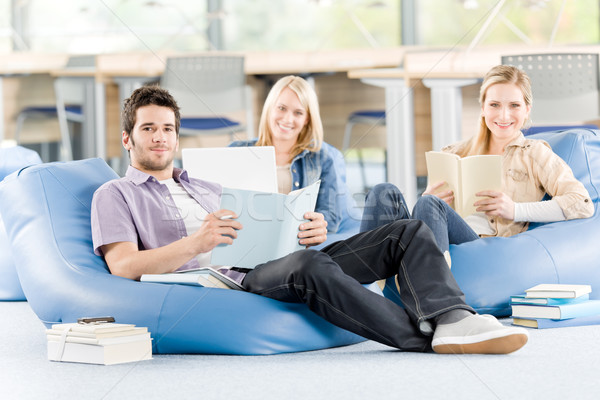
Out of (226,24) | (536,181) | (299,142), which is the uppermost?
(226,24)

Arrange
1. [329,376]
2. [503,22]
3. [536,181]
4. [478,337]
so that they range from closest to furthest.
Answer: [329,376] < [478,337] < [536,181] < [503,22]

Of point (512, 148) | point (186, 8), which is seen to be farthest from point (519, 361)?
point (186, 8)

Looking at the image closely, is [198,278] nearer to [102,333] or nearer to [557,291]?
[102,333]

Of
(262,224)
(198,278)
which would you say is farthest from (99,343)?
(262,224)

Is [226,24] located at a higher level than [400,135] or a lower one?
higher

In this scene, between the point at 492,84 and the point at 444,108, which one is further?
the point at 444,108

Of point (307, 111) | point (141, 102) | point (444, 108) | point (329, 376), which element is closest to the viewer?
point (329, 376)

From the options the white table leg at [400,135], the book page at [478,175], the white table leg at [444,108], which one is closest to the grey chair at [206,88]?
the white table leg at [400,135]

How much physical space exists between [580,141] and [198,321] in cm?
145

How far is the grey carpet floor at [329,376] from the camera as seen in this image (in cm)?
144

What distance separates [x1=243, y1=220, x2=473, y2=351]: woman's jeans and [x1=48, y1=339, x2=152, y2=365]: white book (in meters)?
0.30

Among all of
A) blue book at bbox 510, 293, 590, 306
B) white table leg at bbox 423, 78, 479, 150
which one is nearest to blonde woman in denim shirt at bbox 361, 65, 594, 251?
blue book at bbox 510, 293, 590, 306

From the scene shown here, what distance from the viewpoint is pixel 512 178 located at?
2.40 m

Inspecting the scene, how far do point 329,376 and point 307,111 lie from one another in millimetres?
1153
